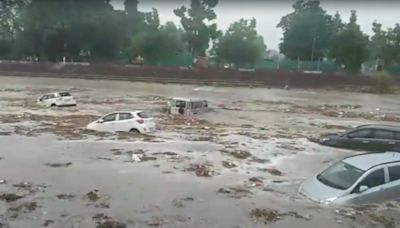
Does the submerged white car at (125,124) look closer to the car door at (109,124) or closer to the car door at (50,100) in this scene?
the car door at (109,124)

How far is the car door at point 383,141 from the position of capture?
19.3 m

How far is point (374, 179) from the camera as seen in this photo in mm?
11414

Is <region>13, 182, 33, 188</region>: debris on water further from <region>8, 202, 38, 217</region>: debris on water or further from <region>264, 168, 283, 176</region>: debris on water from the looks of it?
<region>264, 168, 283, 176</region>: debris on water

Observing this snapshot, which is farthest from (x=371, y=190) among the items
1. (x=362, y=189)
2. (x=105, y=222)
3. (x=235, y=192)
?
(x=105, y=222)

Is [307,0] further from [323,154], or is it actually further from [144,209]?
[144,209]

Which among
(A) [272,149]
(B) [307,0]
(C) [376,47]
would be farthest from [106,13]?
(A) [272,149]

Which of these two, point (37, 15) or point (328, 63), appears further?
point (328, 63)

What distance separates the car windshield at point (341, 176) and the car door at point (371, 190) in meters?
0.18

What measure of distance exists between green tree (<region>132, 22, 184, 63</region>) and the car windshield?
222 feet

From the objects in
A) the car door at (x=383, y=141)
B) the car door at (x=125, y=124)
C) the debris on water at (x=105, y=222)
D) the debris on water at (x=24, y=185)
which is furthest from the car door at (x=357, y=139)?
the debris on water at (x=105, y=222)

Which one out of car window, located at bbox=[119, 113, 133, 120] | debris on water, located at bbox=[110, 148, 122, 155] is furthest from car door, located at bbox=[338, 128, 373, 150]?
car window, located at bbox=[119, 113, 133, 120]

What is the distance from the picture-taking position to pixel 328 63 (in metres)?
83.4

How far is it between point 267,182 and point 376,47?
68.4m

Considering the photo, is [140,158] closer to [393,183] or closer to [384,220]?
[393,183]
